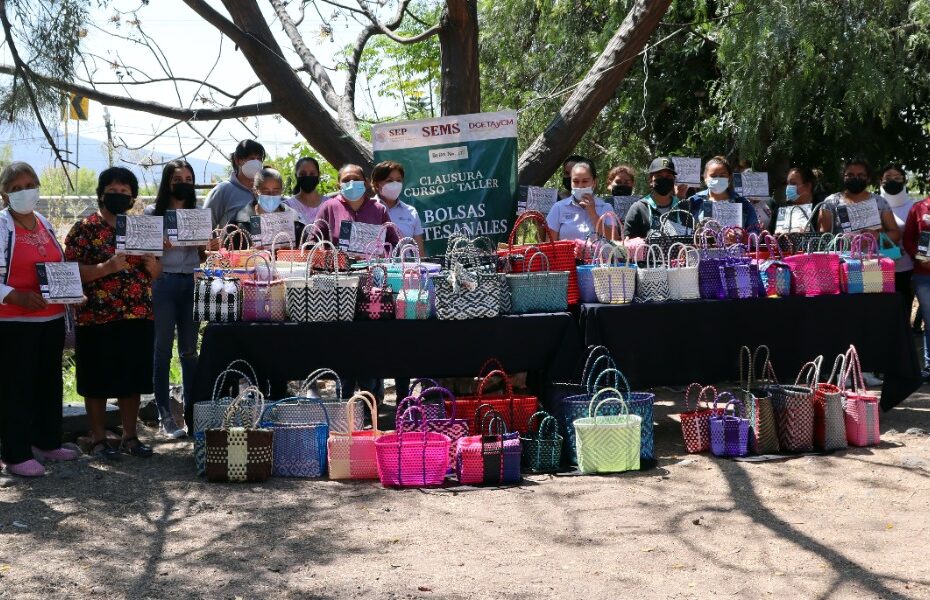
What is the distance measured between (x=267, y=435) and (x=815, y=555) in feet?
9.26

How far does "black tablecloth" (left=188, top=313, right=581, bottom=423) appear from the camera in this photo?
251 inches

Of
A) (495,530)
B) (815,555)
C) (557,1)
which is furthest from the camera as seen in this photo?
(557,1)

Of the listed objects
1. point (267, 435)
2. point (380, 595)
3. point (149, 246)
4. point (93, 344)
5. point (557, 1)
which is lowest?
point (380, 595)

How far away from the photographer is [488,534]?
5066 millimetres

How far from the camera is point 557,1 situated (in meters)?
11.8

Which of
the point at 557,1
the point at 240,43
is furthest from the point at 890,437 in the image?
the point at 557,1

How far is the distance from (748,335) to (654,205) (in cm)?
137

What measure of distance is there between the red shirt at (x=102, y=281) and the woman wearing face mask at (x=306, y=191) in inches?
60.6

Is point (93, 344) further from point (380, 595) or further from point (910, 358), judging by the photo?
point (910, 358)

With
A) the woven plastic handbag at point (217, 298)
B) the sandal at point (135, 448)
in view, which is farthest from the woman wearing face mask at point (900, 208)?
the sandal at point (135, 448)

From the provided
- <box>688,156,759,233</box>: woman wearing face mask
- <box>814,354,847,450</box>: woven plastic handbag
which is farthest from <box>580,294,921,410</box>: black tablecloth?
<box>688,156,759,233</box>: woman wearing face mask

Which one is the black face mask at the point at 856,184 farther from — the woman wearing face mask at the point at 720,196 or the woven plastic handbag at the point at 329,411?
the woven plastic handbag at the point at 329,411

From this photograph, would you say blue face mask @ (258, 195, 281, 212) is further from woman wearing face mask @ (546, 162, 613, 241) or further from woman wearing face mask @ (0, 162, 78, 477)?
woman wearing face mask @ (546, 162, 613, 241)

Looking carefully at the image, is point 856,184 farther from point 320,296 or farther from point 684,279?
point 320,296
